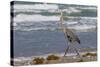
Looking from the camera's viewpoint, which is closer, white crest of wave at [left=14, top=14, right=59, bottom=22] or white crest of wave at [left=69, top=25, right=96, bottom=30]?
white crest of wave at [left=14, top=14, right=59, bottom=22]

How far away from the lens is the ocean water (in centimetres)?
212

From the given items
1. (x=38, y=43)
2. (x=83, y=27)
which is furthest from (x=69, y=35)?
(x=38, y=43)

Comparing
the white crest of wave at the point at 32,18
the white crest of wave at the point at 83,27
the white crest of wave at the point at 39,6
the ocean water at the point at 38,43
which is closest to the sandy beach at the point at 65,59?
the ocean water at the point at 38,43

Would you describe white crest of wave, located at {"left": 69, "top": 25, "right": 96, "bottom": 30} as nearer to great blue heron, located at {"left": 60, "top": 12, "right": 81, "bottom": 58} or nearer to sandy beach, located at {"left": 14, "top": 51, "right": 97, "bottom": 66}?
great blue heron, located at {"left": 60, "top": 12, "right": 81, "bottom": 58}

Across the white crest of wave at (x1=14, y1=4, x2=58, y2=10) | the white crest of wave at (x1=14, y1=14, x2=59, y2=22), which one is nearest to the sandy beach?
the white crest of wave at (x1=14, y1=14, x2=59, y2=22)

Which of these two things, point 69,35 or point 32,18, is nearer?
point 32,18

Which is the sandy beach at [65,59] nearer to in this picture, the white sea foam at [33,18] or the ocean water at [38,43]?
the ocean water at [38,43]

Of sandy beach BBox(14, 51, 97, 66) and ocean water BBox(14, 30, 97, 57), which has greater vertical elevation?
ocean water BBox(14, 30, 97, 57)

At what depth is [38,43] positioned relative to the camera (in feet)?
7.27

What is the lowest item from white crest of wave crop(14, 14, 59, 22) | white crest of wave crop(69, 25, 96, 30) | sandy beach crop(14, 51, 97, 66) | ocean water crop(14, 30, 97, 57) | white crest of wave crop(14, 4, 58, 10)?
sandy beach crop(14, 51, 97, 66)

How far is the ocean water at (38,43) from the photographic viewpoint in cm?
212

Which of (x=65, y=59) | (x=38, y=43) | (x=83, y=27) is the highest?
(x=83, y=27)

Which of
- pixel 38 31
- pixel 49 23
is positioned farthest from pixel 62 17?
pixel 38 31

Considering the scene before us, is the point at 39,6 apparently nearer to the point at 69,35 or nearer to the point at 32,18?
the point at 32,18
